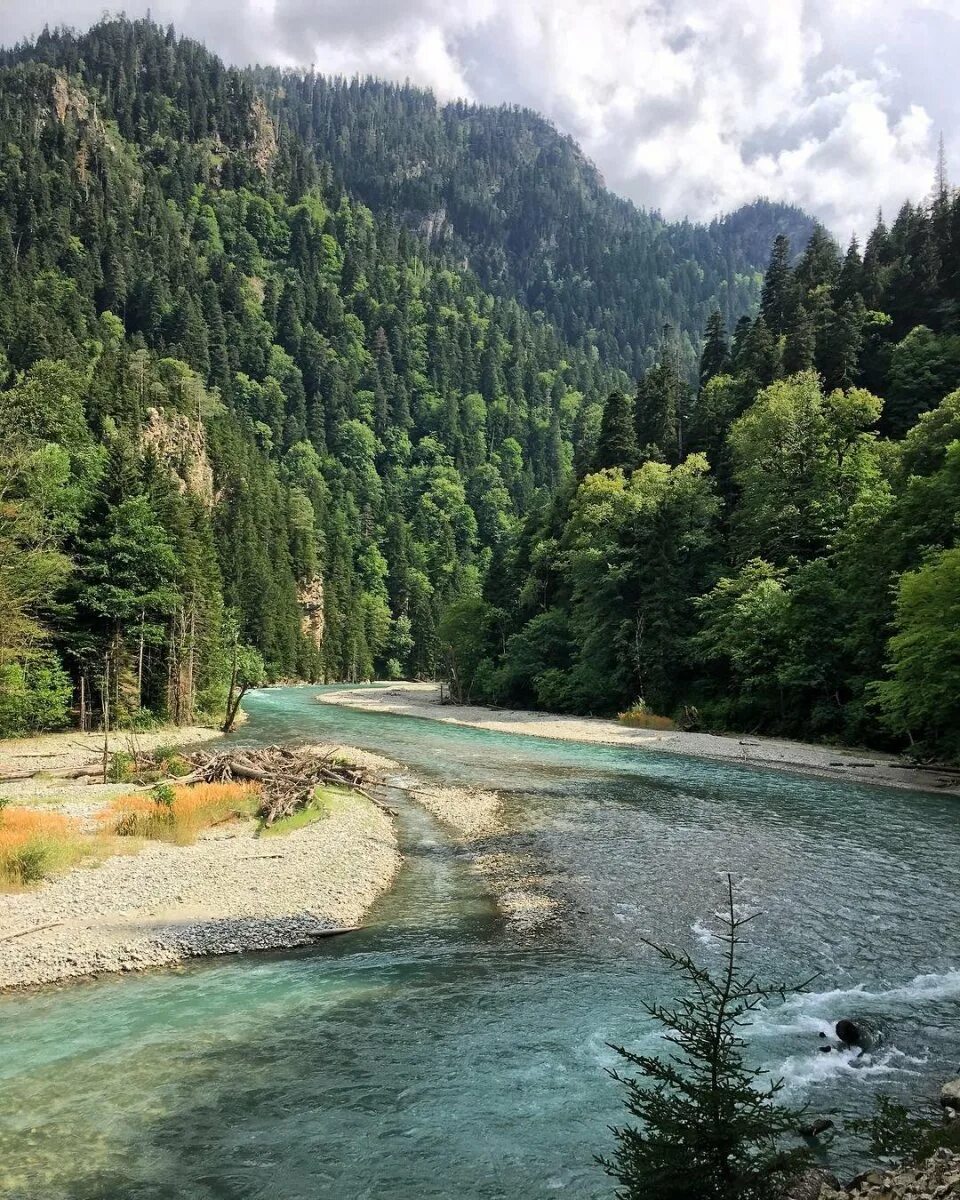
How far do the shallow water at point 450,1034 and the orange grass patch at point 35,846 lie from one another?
5635 millimetres

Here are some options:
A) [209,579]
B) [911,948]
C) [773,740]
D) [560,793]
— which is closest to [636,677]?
[773,740]

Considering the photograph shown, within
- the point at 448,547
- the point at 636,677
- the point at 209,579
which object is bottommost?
the point at 636,677

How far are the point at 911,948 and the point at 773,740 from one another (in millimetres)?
32085

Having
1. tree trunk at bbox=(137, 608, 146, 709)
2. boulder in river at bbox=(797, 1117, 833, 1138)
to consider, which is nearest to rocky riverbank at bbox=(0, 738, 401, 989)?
boulder in river at bbox=(797, 1117, 833, 1138)

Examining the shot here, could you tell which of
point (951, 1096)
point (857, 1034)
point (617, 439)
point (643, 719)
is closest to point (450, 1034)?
point (857, 1034)

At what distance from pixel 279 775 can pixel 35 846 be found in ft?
34.8

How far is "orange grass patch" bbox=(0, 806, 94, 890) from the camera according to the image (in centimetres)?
1759

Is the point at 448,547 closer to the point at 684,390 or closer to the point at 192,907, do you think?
the point at 684,390

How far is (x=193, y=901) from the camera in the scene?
56.9ft

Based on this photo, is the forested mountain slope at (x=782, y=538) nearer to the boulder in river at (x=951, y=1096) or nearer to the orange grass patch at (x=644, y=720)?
the orange grass patch at (x=644, y=720)

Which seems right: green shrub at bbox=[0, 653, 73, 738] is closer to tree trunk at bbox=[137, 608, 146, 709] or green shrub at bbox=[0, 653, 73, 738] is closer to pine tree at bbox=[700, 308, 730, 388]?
tree trunk at bbox=[137, 608, 146, 709]

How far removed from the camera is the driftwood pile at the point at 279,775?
25.8 m

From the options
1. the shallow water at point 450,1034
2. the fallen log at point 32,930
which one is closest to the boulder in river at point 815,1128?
the shallow water at point 450,1034

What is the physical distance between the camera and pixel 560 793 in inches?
1236
